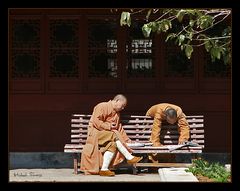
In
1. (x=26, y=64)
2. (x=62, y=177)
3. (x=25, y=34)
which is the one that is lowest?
(x=62, y=177)

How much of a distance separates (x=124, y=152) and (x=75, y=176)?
0.94 m

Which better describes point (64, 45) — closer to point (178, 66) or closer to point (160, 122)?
point (178, 66)

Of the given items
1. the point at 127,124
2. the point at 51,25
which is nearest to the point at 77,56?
the point at 51,25

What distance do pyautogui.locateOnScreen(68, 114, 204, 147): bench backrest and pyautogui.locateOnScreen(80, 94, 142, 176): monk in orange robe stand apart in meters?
0.41

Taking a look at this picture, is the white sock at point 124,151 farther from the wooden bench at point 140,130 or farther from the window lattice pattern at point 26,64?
the window lattice pattern at point 26,64

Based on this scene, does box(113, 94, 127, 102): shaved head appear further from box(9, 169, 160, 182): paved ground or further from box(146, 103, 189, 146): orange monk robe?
box(9, 169, 160, 182): paved ground

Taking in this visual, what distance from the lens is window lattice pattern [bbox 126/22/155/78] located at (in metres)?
13.5

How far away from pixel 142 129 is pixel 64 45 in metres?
2.16

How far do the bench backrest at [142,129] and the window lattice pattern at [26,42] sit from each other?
4.54ft

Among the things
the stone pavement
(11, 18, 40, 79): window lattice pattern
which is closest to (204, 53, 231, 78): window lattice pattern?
the stone pavement

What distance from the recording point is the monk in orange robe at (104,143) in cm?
1240

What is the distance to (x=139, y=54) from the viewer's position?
1354cm

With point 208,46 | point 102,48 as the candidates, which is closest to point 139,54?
point 102,48

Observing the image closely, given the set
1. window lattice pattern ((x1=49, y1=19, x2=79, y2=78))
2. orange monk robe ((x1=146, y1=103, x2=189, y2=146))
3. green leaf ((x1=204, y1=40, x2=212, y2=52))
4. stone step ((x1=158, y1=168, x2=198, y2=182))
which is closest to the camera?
green leaf ((x1=204, y1=40, x2=212, y2=52))
